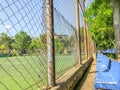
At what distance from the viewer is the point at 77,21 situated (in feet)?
30.4

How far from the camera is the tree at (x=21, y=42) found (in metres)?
2.22

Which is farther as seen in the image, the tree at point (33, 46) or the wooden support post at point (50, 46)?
the wooden support post at point (50, 46)

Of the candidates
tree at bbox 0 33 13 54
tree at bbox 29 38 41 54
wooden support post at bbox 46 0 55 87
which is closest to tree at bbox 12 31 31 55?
tree at bbox 0 33 13 54

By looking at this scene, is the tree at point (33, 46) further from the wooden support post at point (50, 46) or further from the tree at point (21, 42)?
the wooden support post at point (50, 46)

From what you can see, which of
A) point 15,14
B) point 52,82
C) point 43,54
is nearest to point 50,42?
point 43,54

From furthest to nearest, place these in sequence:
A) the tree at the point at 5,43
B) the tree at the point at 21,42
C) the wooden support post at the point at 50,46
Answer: the wooden support post at the point at 50,46, the tree at the point at 21,42, the tree at the point at 5,43

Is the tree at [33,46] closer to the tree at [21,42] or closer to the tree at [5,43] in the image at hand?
the tree at [21,42]

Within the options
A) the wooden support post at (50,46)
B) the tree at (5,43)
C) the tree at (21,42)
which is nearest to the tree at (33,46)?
the tree at (21,42)

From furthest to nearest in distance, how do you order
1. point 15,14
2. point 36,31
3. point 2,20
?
point 36,31 → point 15,14 → point 2,20

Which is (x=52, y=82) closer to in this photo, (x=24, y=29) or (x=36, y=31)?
(x=36, y=31)

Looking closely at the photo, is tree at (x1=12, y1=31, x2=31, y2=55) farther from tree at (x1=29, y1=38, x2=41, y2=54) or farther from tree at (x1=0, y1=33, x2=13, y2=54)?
tree at (x1=29, y1=38, x2=41, y2=54)

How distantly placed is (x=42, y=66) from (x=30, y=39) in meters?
1.01

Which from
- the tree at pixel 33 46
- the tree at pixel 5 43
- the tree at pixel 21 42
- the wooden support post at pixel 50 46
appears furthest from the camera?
the wooden support post at pixel 50 46

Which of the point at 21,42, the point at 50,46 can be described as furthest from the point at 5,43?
the point at 50,46
